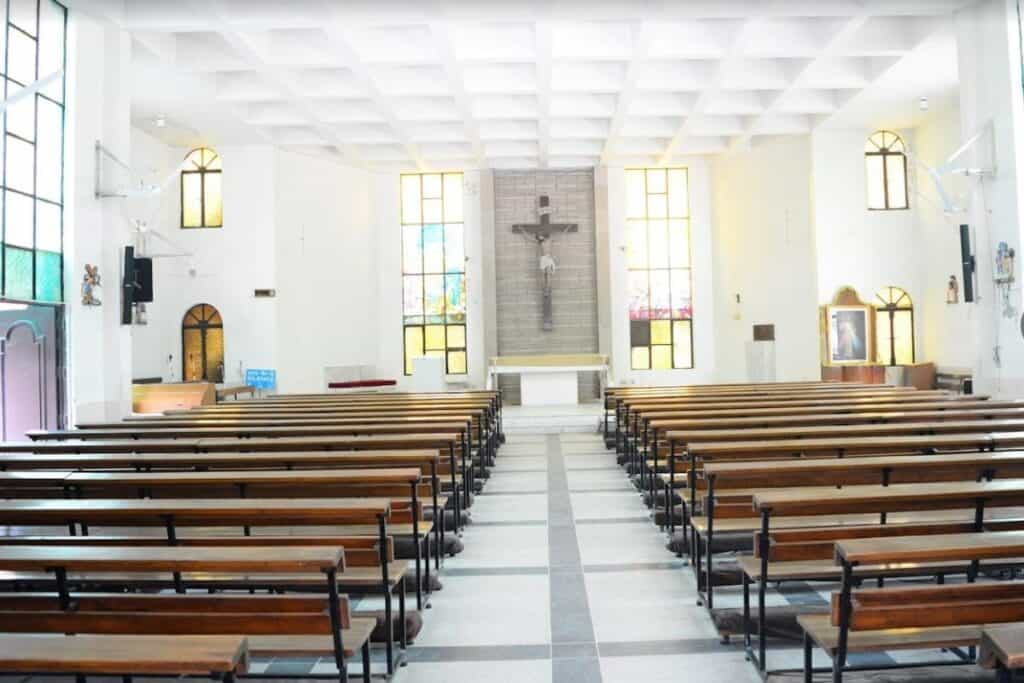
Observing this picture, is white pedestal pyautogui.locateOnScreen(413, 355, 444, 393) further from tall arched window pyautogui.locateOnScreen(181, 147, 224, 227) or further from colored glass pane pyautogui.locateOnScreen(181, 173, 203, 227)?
colored glass pane pyautogui.locateOnScreen(181, 173, 203, 227)

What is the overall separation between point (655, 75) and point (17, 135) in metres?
8.79

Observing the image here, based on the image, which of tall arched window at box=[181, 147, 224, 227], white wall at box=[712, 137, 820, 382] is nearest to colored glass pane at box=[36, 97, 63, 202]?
tall arched window at box=[181, 147, 224, 227]

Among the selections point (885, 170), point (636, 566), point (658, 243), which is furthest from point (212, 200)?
point (636, 566)

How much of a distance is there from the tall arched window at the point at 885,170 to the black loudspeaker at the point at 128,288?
41.3 feet

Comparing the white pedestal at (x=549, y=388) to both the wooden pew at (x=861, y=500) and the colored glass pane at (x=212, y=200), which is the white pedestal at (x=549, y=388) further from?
the wooden pew at (x=861, y=500)

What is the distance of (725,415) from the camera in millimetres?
6254

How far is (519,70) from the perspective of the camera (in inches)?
488

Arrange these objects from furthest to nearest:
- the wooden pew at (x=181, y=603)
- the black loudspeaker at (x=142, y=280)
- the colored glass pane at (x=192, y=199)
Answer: the colored glass pane at (x=192, y=199) → the black loudspeaker at (x=142, y=280) → the wooden pew at (x=181, y=603)

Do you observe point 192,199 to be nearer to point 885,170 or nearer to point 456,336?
point 456,336

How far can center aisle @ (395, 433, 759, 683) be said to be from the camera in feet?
9.90

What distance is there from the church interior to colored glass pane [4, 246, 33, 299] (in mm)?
40

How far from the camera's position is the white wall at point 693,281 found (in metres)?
17.1

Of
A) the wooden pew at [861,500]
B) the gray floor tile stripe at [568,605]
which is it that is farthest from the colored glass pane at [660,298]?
the wooden pew at [861,500]

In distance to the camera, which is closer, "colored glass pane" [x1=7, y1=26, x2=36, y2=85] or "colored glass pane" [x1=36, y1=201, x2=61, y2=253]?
"colored glass pane" [x1=7, y1=26, x2=36, y2=85]
